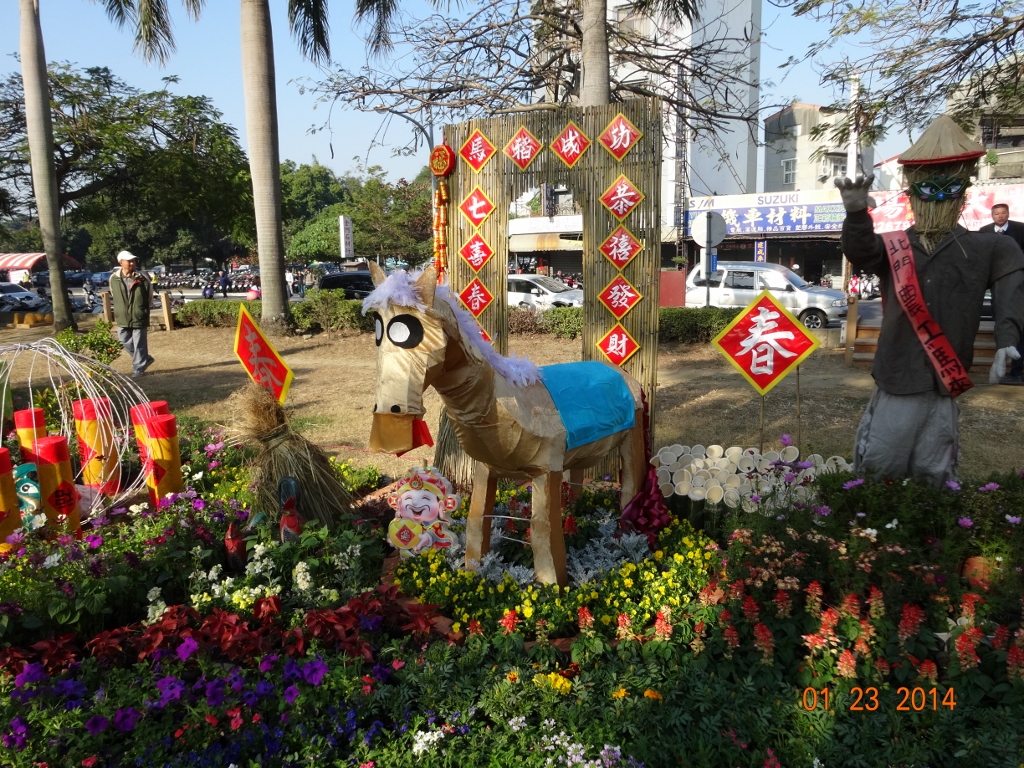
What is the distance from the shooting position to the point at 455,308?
2.98 metres

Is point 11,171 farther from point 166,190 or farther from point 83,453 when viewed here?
point 83,453

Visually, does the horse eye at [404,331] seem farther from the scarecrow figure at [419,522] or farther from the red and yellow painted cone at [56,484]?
the red and yellow painted cone at [56,484]

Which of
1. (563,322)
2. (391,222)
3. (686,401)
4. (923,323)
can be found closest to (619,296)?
(923,323)

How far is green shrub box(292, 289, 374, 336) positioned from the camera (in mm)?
14656

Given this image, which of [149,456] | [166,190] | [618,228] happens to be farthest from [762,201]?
[149,456]

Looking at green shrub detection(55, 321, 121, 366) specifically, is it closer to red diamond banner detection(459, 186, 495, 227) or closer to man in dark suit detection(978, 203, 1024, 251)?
red diamond banner detection(459, 186, 495, 227)

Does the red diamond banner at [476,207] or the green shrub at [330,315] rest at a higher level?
the red diamond banner at [476,207]

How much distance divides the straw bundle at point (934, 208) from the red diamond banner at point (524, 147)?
2.55 meters

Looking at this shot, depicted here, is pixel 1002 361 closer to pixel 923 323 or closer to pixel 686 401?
pixel 923 323

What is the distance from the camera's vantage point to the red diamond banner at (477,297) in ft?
17.9

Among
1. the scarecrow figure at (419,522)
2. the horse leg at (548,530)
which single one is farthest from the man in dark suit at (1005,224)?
the scarecrow figure at (419,522)

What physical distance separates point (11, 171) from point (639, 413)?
20.0 m

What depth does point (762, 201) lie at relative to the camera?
24.3 meters
